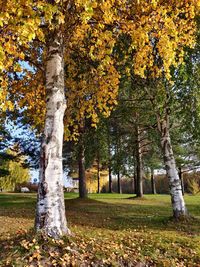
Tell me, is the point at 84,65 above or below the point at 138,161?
above

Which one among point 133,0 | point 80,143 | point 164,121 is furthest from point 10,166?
point 133,0

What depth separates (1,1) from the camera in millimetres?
5867

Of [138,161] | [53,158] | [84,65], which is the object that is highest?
[84,65]

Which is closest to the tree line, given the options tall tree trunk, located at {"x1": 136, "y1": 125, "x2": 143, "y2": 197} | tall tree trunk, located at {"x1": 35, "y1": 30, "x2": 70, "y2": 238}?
tall tree trunk, located at {"x1": 35, "y1": 30, "x2": 70, "y2": 238}

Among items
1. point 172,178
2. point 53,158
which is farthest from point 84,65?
point 53,158

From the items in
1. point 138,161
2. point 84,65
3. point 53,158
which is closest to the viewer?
point 53,158

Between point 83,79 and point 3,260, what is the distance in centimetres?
699

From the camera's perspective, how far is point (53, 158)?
6.58 m

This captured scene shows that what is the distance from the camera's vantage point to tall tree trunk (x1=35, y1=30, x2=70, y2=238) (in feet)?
20.6

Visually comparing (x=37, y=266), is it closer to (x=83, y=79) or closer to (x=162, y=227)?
(x=162, y=227)

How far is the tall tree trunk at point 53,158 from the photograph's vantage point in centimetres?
627

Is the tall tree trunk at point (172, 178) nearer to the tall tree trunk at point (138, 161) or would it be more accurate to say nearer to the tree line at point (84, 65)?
the tree line at point (84, 65)

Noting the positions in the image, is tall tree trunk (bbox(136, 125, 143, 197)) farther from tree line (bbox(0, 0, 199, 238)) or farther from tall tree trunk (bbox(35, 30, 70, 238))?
tall tree trunk (bbox(35, 30, 70, 238))

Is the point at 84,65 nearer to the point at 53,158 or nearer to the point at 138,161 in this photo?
the point at 53,158
